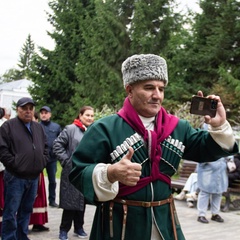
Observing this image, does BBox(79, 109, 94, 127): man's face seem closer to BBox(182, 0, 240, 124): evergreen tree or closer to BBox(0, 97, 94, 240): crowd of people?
BBox(0, 97, 94, 240): crowd of people

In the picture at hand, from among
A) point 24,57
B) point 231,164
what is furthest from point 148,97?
point 24,57

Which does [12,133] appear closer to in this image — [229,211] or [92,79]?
[229,211]

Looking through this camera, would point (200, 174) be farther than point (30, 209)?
Yes

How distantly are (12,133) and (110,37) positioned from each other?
816 inches

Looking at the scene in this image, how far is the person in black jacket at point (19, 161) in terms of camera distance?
5164 mm

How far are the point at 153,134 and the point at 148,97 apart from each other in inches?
8.8

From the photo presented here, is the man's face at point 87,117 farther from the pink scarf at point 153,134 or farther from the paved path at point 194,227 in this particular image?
the pink scarf at point 153,134

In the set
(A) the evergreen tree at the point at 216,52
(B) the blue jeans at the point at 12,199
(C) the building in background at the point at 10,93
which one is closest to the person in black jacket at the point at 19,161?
(B) the blue jeans at the point at 12,199

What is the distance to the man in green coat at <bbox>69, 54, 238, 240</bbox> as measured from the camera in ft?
8.38

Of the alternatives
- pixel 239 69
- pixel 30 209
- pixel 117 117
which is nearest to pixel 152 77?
pixel 117 117

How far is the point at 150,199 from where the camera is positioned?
102 inches

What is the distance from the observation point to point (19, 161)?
5.15 meters

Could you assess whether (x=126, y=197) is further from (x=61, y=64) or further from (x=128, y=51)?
(x=61, y=64)

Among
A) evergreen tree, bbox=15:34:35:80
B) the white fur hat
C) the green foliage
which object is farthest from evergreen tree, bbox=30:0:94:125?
evergreen tree, bbox=15:34:35:80
